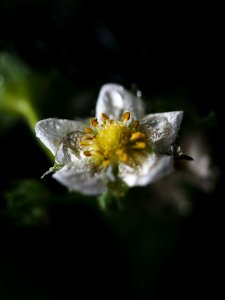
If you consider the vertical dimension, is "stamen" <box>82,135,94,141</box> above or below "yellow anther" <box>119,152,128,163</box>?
above

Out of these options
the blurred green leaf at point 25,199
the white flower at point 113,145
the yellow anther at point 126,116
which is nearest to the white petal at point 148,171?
the white flower at point 113,145

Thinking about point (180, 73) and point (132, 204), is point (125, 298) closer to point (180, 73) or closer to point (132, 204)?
point (132, 204)

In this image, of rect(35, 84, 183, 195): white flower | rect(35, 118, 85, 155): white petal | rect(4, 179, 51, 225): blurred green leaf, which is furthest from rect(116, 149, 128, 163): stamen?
rect(4, 179, 51, 225): blurred green leaf

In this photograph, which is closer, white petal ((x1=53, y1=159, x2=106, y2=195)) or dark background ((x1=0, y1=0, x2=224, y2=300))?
white petal ((x1=53, y1=159, x2=106, y2=195))

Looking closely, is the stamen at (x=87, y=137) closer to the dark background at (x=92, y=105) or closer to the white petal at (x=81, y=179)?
the white petal at (x=81, y=179)

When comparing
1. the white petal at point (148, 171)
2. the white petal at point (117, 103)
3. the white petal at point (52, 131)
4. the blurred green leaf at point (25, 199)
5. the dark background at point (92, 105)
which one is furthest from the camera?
the dark background at point (92, 105)

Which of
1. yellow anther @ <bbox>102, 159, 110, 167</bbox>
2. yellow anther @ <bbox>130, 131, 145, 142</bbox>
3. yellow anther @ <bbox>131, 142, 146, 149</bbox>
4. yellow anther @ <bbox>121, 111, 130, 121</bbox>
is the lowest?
yellow anther @ <bbox>102, 159, 110, 167</bbox>

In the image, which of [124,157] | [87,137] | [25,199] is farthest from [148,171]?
[25,199]

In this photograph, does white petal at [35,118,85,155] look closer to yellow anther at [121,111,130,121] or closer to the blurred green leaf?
yellow anther at [121,111,130,121]

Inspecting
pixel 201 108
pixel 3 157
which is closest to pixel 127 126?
pixel 201 108
